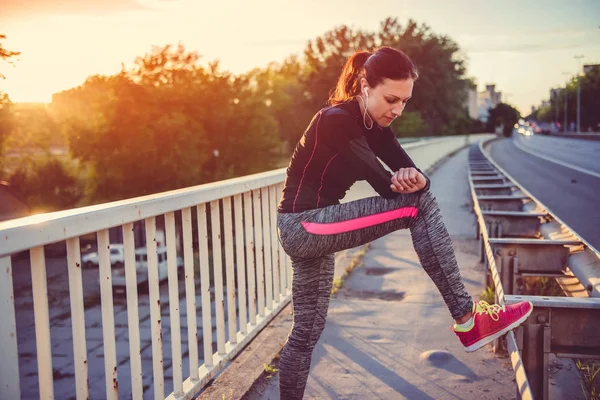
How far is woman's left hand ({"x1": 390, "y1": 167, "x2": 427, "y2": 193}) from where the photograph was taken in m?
2.39

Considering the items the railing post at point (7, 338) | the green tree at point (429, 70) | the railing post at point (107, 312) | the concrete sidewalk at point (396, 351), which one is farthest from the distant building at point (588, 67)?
the railing post at point (7, 338)

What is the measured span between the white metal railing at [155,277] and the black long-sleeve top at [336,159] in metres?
0.74

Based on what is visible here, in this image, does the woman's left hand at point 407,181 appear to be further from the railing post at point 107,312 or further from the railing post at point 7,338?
the railing post at point 7,338

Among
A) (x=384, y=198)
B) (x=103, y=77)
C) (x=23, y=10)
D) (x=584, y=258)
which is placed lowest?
(x=584, y=258)

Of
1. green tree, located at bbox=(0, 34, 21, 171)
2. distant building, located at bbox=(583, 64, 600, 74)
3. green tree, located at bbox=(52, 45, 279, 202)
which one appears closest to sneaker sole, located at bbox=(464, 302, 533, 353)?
green tree, located at bbox=(0, 34, 21, 171)

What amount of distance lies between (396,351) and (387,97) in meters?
2.15

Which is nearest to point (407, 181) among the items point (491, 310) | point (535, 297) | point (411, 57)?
point (491, 310)

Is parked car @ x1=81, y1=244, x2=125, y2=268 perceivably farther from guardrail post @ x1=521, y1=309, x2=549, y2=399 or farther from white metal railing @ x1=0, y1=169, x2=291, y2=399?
guardrail post @ x1=521, y1=309, x2=549, y2=399

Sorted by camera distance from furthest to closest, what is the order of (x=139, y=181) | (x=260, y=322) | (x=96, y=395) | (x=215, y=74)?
1. (x=215, y=74)
2. (x=139, y=181)
3. (x=96, y=395)
4. (x=260, y=322)

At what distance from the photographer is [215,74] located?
50.8 metres

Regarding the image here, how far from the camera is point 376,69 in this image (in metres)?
2.55

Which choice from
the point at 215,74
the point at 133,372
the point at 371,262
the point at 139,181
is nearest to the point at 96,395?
the point at 371,262

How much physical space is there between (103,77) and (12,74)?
116ft

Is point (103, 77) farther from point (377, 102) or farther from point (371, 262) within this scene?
point (377, 102)
